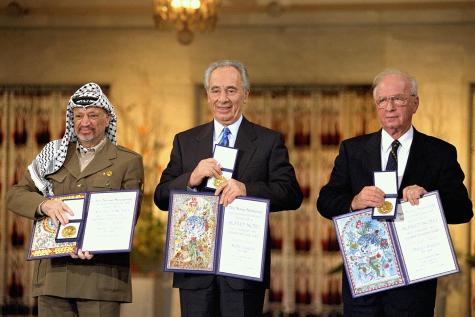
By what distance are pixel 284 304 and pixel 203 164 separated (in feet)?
18.3

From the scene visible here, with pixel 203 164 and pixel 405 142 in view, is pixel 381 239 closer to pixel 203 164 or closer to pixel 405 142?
pixel 405 142

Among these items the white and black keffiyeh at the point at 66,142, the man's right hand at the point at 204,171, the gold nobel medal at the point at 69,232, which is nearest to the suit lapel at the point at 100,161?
the white and black keffiyeh at the point at 66,142

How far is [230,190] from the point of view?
4098mm

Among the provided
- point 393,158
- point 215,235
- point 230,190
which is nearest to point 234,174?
point 230,190

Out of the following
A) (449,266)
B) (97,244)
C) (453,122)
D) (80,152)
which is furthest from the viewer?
(453,122)

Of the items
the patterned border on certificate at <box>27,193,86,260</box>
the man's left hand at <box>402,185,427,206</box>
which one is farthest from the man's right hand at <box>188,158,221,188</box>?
the man's left hand at <box>402,185,427,206</box>

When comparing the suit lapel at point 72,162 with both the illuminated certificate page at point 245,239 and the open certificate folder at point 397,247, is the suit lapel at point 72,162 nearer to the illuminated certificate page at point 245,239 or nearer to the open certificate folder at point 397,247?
the illuminated certificate page at point 245,239

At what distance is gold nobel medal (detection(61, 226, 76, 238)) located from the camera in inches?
171

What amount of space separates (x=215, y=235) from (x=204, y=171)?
0.97 ft

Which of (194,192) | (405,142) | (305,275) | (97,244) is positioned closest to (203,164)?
(194,192)

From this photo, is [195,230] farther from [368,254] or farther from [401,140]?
[401,140]

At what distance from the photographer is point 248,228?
4090 millimetres

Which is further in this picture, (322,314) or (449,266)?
(322,314)

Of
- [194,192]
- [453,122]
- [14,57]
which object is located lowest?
[194,192]
